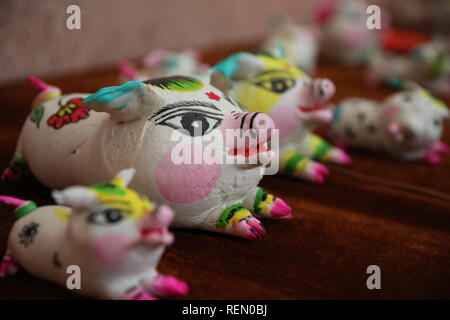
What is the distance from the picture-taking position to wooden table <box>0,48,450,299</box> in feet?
2.72

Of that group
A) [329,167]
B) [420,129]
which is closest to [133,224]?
[329,167]

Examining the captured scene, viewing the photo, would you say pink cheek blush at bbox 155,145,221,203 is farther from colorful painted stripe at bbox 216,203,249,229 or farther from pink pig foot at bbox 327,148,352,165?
pink pig foot at bbox 327,148,352,165

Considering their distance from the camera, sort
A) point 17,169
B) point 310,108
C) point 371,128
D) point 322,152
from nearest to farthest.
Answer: point 17,169
point 310,108
point 322,152
point 371,128

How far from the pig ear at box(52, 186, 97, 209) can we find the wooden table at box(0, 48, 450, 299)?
166mm

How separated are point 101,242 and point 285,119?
2.03 feet

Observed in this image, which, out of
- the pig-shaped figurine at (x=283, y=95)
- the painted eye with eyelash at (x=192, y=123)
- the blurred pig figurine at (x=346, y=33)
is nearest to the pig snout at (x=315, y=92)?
the pig-shaped figurine at (x=283, y=95)

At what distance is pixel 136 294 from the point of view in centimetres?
73

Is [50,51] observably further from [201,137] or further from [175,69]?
[201,137]

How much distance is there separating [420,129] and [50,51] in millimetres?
1205

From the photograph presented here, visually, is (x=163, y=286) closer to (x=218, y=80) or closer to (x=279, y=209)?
(x=279, y=209)

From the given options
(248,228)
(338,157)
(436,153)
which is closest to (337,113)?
(338,157)

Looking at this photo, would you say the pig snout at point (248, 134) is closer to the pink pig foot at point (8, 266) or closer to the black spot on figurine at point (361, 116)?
the pink pig foot at point (8, 266)

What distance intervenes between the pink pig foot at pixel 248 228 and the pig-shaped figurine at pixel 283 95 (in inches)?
12.9

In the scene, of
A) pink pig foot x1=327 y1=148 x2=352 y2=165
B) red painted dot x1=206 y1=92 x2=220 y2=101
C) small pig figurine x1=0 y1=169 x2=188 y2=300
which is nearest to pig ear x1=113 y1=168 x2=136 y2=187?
small pig figurine x1=0 y1=169 x2=188 y2=300
